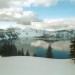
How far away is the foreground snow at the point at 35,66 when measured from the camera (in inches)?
146

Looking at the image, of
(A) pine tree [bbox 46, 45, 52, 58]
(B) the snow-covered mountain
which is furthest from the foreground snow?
(B) the snow-covered mountain

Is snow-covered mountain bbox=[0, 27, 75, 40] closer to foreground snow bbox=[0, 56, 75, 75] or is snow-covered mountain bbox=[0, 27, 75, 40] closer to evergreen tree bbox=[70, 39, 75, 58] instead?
evergreen tree bbox=[70, 39, 75, 58]

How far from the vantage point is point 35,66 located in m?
3.83

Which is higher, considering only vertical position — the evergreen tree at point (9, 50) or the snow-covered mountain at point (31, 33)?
the snow-covered mountain at point (31, 33)

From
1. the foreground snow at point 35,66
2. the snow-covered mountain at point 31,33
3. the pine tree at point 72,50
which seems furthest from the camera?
the snow-covered mountain at point 31,33

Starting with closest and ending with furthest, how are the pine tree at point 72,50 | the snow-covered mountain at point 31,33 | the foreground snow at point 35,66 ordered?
1. the foreground snow at point 35,66
2. the pine tree at point 72,50
3. the snow-covered mountain at point 31,33

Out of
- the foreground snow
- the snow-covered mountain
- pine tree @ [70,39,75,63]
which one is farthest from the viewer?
the snow-covered mountain

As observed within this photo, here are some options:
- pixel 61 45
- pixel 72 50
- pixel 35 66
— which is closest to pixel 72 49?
pixel 72 50

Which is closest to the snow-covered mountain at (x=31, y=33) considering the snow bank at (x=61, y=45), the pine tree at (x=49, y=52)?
the snow bank at (x=61, y=45)

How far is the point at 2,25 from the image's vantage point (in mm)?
4078

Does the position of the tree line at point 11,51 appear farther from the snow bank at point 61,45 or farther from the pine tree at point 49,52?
the snow bank at point 61,45

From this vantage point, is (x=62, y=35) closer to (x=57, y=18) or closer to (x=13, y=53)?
(x=57, y=18)

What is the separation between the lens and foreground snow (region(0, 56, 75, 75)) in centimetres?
372

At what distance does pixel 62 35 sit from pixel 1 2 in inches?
57.8
